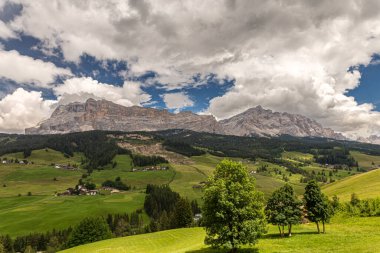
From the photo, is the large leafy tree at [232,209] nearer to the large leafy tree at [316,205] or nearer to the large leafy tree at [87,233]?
the large leafy tree at [316,205]

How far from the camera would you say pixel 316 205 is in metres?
61.5

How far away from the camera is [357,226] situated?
212 feet

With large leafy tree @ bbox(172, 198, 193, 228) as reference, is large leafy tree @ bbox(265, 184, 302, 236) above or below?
above

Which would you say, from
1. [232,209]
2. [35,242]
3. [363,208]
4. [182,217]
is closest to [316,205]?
[363,208]

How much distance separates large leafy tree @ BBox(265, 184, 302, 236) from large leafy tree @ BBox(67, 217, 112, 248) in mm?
102129

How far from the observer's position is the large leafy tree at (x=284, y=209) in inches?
2360

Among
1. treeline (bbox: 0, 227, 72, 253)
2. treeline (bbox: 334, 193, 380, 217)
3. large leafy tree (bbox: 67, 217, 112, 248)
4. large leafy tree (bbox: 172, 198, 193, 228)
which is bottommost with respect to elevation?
treeline (bbox: 0, 227, 72, 253)

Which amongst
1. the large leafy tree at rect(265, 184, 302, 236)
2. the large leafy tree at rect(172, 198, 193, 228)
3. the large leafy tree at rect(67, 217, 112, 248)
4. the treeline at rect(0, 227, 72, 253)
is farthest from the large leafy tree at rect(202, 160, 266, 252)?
the treeline at rect(0, 227, 72, 253)

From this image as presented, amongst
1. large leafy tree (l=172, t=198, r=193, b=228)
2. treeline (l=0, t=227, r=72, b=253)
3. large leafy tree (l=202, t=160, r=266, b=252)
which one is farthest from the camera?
treeline (l=0, t=227, r=72, b=253)

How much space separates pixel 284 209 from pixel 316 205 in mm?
6612

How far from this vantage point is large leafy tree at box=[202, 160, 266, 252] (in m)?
44.2

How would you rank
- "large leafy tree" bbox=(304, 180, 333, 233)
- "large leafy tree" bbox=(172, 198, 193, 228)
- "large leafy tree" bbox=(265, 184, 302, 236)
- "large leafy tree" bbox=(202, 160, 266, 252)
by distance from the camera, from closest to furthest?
1. "large leafy tree" bbox=(202, 160, 266, 252)
2. "large leafy tree" bbox=(265, 184, 302, 236)
3. "large leafy tree" bbox=(304, 180, 333, 233)
4. "large leafy tree" bbox=(172, 198, 193, 228)

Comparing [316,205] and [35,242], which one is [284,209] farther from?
[35,242]

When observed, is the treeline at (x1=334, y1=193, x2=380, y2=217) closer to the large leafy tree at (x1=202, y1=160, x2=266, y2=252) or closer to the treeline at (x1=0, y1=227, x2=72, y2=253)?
the large leafy tree at (x1=202, y1=160, x2=266, y2=252)
